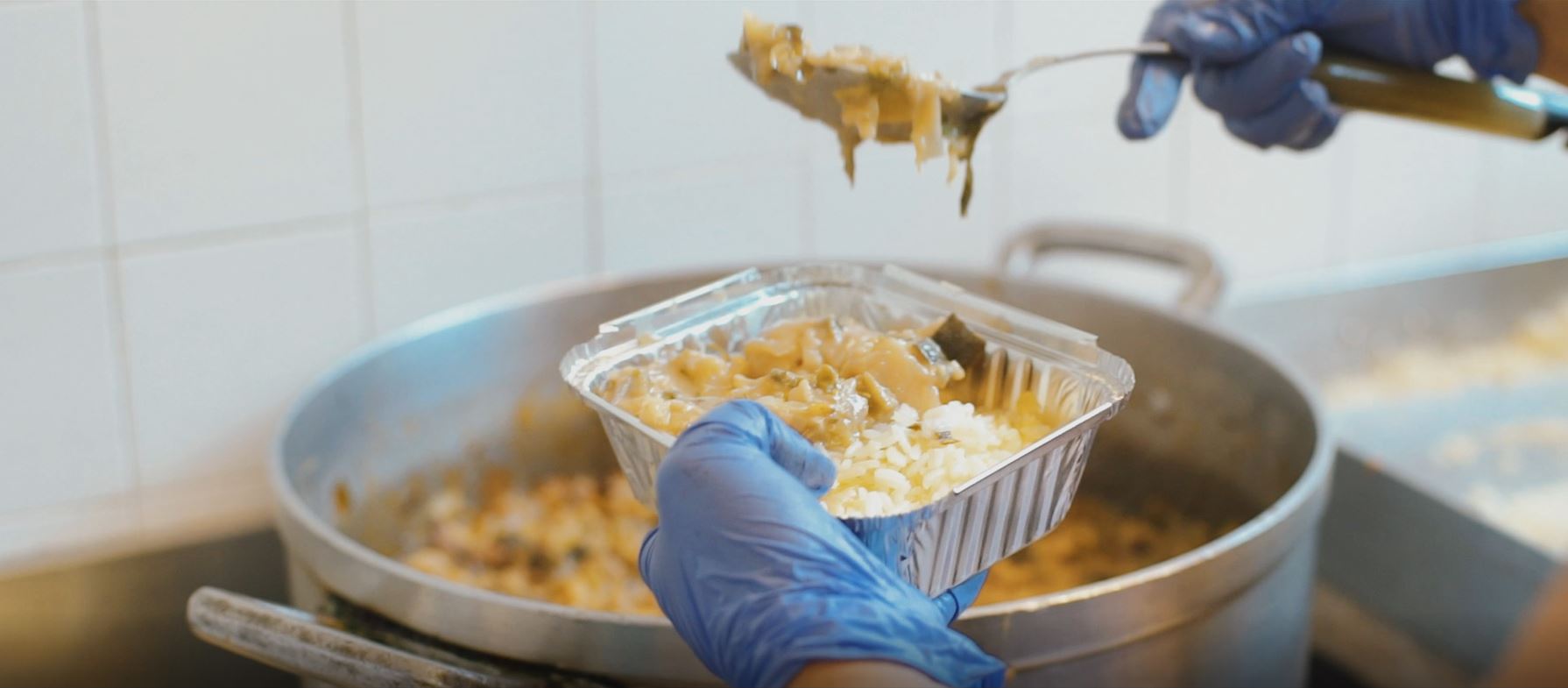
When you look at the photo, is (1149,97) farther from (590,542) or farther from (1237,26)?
(590,542)

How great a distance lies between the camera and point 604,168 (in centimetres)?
102

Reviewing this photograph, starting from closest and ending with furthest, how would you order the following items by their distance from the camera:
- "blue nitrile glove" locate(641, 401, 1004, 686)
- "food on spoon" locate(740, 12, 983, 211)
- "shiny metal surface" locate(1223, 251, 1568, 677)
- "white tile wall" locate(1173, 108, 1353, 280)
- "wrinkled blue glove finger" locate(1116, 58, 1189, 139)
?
"blue nitrile glove" locate(641, 401, 1004, 686) → "food on spoon" locate(740, 12, 983, 211) → "wrinkled blue glove finger" locate(1116, 58, 1189, 139) → "shiny metal surface" locate(1223, 251, 1568, 677) → "white tile wall" locate(1173, 108, 1353, 280)

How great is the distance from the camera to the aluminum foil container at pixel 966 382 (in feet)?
1.56

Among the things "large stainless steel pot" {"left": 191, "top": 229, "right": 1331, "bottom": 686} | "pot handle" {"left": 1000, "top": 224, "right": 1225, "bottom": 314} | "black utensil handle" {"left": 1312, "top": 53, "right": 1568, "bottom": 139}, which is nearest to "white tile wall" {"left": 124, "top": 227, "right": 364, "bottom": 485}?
"large stainless steel pot" {"left": 191, "top": 229, "right": 1331, "bottom": 686}

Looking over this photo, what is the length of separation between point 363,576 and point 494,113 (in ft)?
1.34

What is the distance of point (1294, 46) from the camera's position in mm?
843

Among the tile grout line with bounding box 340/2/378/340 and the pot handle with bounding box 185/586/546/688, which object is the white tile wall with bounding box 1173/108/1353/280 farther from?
the pot handle with bounding box 185/586/546/688

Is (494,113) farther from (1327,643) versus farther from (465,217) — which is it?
(1327,643)

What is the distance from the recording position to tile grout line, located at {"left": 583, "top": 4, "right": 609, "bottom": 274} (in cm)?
96

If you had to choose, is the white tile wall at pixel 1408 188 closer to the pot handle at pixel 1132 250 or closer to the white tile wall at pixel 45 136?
the pot handle at pixel 1132 250

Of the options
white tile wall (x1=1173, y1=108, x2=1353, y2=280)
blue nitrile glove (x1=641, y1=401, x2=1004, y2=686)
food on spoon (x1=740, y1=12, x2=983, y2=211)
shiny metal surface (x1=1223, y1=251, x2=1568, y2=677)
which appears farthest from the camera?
white tile wall (x1=1173, y1=108, x2=1353, y2=280)

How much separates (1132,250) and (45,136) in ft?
2.43

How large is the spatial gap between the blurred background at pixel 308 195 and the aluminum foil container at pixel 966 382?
0.20 m

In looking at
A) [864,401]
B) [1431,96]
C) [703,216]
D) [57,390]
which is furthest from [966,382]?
[57,390]
